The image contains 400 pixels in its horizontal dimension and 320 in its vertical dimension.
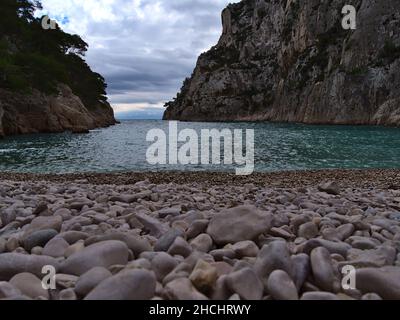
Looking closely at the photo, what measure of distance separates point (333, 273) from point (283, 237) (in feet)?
3.57

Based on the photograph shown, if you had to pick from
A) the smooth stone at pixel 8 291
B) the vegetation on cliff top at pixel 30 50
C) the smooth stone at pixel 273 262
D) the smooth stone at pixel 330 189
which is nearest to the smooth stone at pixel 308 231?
the smooth stone at pixel 273 262

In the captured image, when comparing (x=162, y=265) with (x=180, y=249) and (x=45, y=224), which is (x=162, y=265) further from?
(x=45, y=224)

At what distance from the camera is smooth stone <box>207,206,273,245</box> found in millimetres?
3543

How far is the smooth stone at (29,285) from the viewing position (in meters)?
2.50

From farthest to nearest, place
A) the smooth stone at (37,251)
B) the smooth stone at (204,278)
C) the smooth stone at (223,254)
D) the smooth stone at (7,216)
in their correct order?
the smooth stone at (7,216) < the smooth stone at (37,251) < the smooth stone at (223,254) < the smooth stone at (204,278)

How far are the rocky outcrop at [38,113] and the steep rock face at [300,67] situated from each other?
4768 cm

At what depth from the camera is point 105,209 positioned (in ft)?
16.5

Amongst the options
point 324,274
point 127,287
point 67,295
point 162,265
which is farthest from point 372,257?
point 67,295

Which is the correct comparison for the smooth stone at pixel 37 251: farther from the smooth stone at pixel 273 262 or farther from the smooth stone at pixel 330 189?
the smooth stone at pixel 330 189

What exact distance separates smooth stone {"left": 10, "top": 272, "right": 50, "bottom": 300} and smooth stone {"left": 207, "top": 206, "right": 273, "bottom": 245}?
1547 millimetres

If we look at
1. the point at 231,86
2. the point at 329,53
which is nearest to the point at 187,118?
the point at 231,86

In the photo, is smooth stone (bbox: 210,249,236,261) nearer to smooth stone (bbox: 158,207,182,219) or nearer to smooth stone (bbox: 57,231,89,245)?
smooth stone (bbox: 57,231,89,245)

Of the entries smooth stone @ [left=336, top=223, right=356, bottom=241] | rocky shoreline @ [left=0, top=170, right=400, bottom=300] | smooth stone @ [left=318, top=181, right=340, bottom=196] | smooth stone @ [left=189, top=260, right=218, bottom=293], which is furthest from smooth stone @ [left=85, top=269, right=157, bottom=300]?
smooth stone @ [left=318, top=181, right=340, bottom=196]
